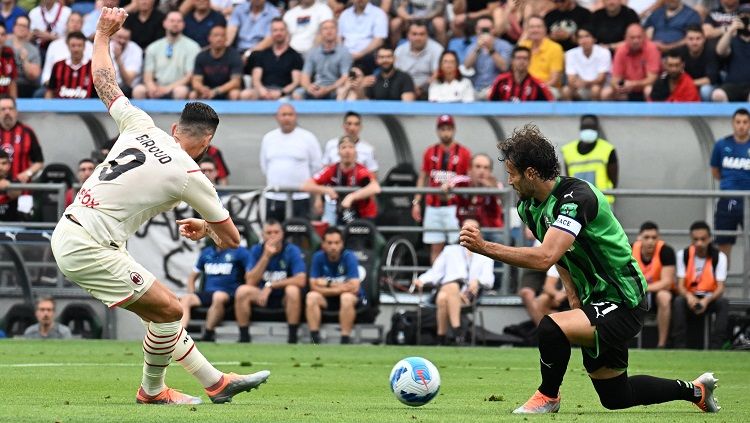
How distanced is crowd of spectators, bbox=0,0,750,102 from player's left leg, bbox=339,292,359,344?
156 inches

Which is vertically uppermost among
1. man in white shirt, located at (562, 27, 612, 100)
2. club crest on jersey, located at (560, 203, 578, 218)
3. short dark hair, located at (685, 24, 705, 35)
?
short dark hair, located at (685, 24, 705, 35)

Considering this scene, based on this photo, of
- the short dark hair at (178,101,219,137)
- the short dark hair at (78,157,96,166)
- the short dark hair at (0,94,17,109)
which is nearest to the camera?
the short dark hair at (178,101,219,137)

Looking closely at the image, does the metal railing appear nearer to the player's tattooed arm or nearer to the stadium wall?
the stadium wall

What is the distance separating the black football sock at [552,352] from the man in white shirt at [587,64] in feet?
40.9

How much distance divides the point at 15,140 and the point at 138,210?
12068mm

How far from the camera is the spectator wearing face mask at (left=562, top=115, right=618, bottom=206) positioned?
19.2 meters

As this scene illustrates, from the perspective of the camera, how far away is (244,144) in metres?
21.1

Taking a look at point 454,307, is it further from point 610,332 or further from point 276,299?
point 610,332

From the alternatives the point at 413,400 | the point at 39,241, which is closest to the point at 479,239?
A: the point at 413,400

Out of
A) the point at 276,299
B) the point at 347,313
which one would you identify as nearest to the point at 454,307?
the point at 347,313

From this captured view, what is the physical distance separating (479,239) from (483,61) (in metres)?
13.8

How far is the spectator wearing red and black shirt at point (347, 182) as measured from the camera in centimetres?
1930

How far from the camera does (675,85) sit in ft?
66.6

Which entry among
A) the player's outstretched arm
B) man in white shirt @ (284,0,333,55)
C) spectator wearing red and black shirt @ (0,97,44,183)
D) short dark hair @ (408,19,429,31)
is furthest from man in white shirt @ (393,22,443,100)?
the player's outstretched arm
